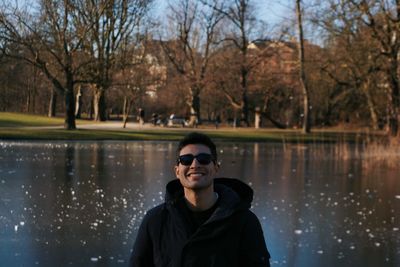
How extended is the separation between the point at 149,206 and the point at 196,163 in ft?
27.6

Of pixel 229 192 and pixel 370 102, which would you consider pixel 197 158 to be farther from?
pixel 370 102

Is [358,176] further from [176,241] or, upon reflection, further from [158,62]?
[158,62]

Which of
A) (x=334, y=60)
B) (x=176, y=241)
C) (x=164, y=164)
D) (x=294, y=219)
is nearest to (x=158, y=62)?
(x=334, y=60)

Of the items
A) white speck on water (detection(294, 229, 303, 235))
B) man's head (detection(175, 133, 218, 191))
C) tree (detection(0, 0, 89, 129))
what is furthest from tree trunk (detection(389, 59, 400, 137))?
man's head (detection(175, 133, 218, 191))

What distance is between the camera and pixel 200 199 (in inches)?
127

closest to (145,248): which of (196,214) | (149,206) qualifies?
(196,214)

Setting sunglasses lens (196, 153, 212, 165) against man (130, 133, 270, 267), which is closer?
man (130, 133, 270, 267)

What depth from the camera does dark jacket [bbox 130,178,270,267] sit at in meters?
3.09

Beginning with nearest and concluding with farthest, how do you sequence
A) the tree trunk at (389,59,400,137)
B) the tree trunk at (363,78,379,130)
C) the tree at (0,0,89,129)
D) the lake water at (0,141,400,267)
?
the lake water at (0,141,400,267) → the tree at (0,0,89,129) → the tree trunk at (389,59,400,137) → the tree trunk at (363,78,379,130)

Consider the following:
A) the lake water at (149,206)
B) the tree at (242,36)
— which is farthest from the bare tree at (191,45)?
the lake water at (149,206)

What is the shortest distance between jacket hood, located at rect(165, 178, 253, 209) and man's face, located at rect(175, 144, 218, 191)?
10 cm

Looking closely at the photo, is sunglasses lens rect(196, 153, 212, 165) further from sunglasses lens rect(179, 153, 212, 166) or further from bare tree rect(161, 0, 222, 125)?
bare tree rect(161, 0, 222, 125)

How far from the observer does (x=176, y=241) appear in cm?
311

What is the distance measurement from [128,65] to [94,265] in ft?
107
